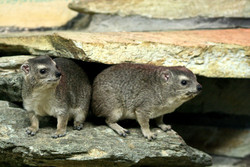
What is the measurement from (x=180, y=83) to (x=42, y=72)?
80.4 inches

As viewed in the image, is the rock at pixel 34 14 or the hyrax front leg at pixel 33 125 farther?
the rock at pixel 34 14

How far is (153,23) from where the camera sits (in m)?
7.53

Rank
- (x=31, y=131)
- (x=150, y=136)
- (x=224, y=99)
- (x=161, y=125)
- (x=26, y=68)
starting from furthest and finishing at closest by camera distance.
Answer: (x=224, y=99) → (x=161, y=125) → (x=150, y=136) → (x=31, y=131) → (x=26, y=68)

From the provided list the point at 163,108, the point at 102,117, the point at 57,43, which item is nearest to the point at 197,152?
the point at 163,108

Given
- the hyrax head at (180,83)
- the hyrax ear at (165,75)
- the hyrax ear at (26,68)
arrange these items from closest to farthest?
1. the hyrax ear at (26,68)
2. the hyrax head at (180,83)
3. the hyrax ear at (165,75)

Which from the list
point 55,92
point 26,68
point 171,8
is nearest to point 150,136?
point 55,92

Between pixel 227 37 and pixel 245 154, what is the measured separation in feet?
8.32

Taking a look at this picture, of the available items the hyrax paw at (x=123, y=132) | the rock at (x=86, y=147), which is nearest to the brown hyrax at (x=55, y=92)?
the rock at (x=86, y=147)

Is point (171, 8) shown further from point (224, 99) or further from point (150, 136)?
point (150, 136)

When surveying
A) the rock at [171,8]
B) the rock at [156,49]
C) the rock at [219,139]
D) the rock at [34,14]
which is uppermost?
the rock at [171,8]

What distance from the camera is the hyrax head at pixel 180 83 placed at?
5906mm

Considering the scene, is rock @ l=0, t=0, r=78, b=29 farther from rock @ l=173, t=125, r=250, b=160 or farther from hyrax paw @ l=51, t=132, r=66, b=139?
rock @ l=173, t=125, r=250, b=160

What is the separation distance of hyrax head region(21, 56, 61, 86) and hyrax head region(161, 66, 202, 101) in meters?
1.71

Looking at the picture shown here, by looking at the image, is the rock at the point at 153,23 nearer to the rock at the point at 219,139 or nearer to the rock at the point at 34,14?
the rock at the point at 34,14
